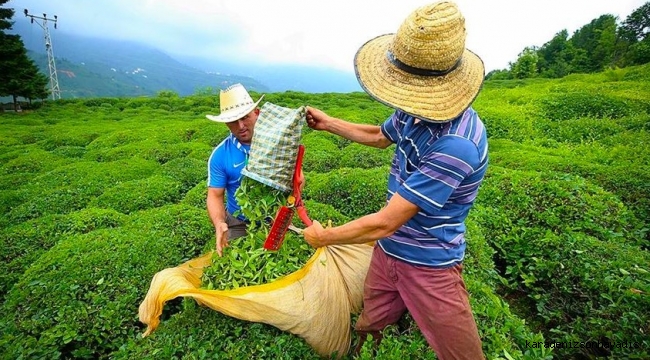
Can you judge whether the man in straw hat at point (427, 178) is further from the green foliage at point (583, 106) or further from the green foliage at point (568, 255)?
the green foliage at point (583, 106)

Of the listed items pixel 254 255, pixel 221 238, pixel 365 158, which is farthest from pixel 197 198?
pixel 254 255

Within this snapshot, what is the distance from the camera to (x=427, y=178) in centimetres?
220

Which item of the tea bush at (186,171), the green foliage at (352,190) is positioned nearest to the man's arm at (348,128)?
the green foliage at (352,190)

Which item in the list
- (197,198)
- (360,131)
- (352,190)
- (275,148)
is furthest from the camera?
(197,198)

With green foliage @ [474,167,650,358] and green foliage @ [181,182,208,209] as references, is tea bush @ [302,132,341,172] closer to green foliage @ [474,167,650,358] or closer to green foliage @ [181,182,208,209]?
green foliage @ [181,182,208,209]

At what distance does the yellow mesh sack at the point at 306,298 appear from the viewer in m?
3.05

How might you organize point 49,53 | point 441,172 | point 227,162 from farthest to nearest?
point 49,53, point 227,162, point 441,172

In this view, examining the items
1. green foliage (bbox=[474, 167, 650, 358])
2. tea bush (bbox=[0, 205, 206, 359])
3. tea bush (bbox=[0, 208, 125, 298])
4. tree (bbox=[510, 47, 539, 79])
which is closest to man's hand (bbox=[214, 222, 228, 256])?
tea bush (bbox=[0, 205, 206, 359])

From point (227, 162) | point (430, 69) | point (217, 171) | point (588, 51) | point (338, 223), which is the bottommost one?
point (338, 223)

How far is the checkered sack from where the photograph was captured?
305 centimetres

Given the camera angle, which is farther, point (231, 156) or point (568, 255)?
point (568, 255)

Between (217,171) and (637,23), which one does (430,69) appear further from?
(637,23)

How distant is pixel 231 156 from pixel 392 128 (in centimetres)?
177

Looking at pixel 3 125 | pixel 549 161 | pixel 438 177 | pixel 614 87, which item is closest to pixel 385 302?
pixel 438 177
